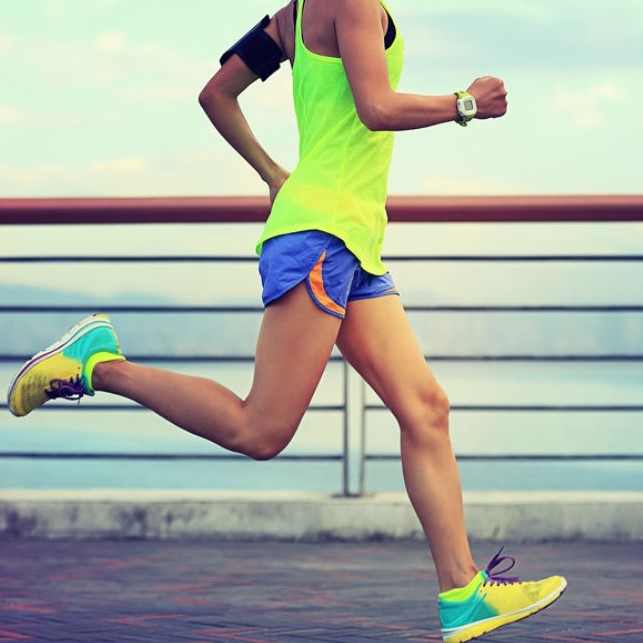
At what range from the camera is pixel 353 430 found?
6.06 meters

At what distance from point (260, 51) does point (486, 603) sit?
1494 millimetres

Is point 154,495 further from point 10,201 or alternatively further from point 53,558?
point 10,201

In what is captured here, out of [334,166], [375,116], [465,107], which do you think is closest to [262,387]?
[334,166]

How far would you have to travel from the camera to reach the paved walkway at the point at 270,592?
4.09 metres

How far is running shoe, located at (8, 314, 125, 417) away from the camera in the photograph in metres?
3.98

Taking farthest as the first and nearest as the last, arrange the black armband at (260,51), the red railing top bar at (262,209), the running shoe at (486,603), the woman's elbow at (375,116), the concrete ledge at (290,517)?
the concrete ledge at (290,517) < the red railing top bar at (262,209) < the black armband at (260,51) < the running shoe at (486,603) < the woman's elbow at (375,116)

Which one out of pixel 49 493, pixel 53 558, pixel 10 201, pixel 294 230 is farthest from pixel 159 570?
pixel 294 230

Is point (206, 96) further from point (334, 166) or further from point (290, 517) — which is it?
point (290, 517)

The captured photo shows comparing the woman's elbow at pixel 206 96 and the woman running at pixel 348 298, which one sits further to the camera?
the woman's elbow at pixel 206 96

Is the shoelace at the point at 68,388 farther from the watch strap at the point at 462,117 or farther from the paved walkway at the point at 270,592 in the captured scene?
the watch strap at the point at 462,117

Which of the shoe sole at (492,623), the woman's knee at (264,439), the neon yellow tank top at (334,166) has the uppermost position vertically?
the neon yellow tank top at (334,166)

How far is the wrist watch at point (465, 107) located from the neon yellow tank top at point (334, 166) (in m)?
0.19

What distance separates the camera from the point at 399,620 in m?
4.27

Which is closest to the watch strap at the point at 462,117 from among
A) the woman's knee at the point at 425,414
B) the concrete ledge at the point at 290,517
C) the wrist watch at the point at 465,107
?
the wrist watch at the point at 465,107
